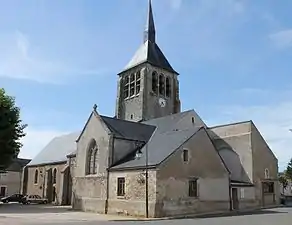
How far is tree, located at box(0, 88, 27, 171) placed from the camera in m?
33.3

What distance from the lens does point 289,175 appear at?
190 ft

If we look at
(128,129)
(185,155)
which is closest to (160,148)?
(185,155)

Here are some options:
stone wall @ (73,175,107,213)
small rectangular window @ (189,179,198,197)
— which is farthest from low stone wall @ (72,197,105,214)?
small rectangular window @ (189,179,198,197)

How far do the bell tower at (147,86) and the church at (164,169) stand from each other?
82.7 inches

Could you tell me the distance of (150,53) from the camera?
53.7m

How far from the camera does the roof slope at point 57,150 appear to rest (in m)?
48.5

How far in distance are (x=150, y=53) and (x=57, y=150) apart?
18871 mm

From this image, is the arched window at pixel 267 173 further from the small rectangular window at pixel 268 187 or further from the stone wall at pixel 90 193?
the stone wall at pixel 90 193

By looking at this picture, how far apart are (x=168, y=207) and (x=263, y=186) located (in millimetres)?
15285

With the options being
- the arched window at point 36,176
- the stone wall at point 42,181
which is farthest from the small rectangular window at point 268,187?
the arched window at point 36,176

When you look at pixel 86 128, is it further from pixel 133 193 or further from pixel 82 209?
pixel 133 193

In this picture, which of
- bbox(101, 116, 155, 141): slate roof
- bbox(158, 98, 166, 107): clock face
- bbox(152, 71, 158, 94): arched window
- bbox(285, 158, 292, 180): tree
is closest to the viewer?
bbox(101, 116, 155, 141): slate roof

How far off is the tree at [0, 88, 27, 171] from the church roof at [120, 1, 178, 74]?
21.4 meters

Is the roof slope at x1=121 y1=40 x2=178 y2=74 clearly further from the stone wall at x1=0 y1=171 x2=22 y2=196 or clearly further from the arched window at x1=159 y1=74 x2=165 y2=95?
the stone wall at x1=0 y1=171 x2=22 y2=196
